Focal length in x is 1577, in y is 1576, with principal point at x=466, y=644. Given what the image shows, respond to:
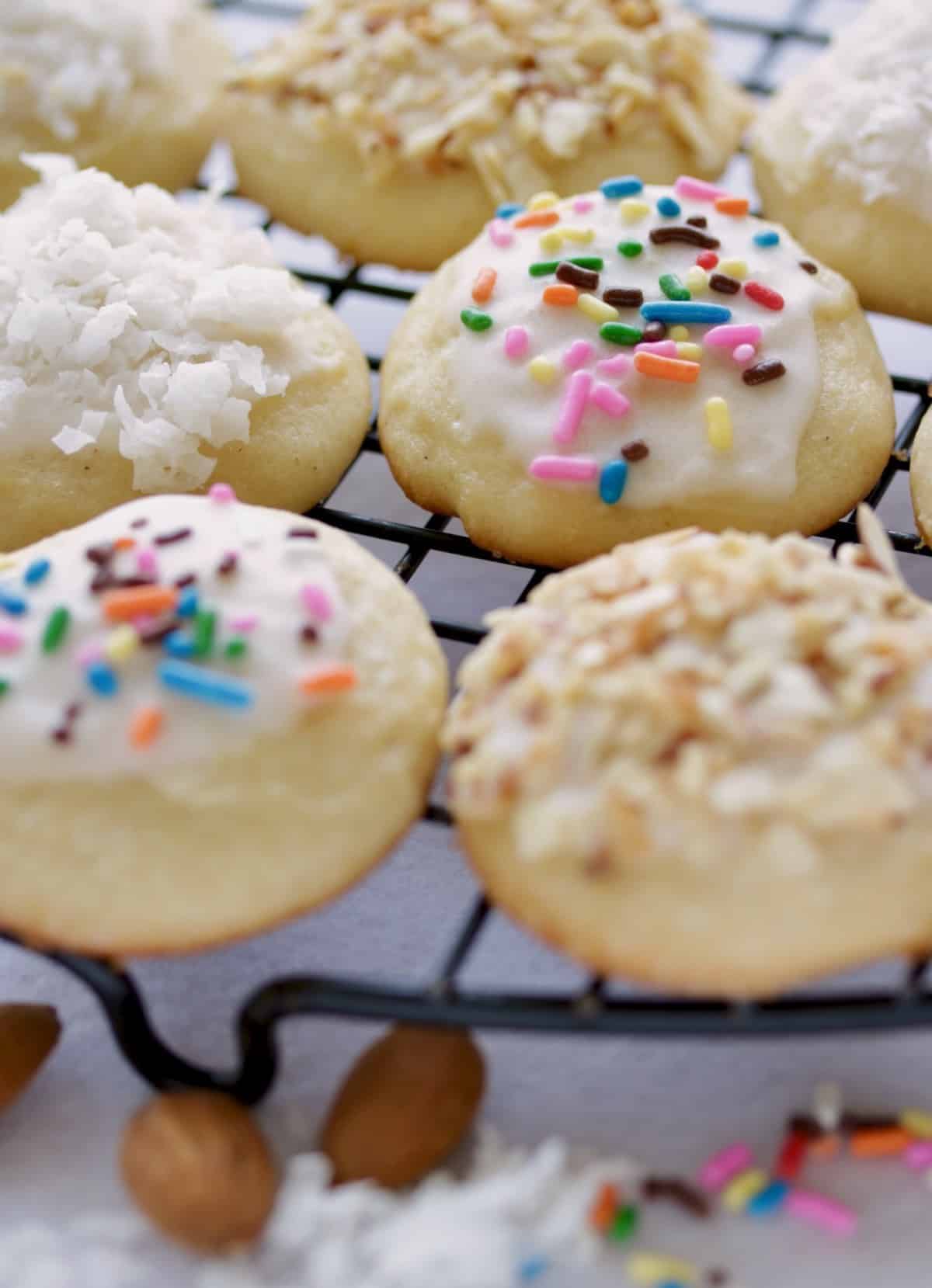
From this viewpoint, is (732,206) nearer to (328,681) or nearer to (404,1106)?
(328,681)

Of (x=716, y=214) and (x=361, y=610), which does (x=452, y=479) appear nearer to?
(x=361, y=610)

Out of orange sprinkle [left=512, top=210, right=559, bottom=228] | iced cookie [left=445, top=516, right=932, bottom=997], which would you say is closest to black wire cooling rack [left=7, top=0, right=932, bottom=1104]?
iced cookie [left=445, top=516, right=932, bottom=997]

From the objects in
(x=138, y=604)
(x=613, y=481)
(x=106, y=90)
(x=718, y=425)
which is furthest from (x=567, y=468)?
(x=106, y=90)

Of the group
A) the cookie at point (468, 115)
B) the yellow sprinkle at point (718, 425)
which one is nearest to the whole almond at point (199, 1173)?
the yellow sprinkle at point (718, 425)

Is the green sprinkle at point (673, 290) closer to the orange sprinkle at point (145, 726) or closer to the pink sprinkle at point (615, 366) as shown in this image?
the pink sprinkle at point (615, 366)

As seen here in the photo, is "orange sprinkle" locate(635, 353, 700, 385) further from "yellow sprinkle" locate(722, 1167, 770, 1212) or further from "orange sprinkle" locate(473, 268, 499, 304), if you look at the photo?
"yellow sprinkle" locate(722, 1167, 770, 1212)

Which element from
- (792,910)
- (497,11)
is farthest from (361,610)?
(497,11)

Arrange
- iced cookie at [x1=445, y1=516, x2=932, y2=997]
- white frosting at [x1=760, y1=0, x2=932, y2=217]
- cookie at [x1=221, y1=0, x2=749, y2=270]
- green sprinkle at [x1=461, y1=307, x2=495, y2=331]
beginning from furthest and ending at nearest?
1. cookie at [x1=221, y1=0, x2=749, y2=270]
2. white frosting at [x1=760, y1=0, x2=932, y2=217]
3. green sprinkle at [x1=461, y1=307, x2=495, y2=331]
4. iced cookie at [x1=445, y1=516, x2=932, y2=997]
